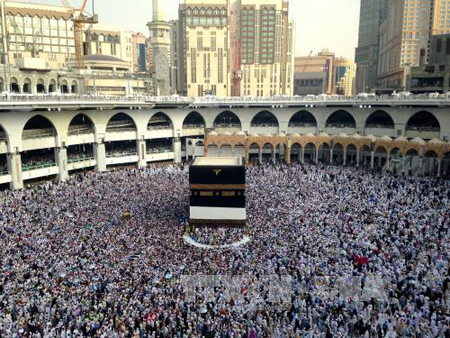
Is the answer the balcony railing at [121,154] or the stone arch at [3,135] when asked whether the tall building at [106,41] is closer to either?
the balcony railing at [121,154]

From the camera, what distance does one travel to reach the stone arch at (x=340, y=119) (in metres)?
50.3

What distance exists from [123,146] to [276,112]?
2005cm

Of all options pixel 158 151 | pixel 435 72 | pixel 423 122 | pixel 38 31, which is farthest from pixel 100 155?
pixel 435 72

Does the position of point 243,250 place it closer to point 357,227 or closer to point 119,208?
point 357,227

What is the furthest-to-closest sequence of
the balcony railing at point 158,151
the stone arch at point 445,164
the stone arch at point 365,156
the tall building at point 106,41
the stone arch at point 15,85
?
1. the tall building at point 106,41
2. the stone arch at point 15,85
3. the balcony railing at point 158,151
4. the stone arch at point 365,156
5. the stone arch at point 445,164

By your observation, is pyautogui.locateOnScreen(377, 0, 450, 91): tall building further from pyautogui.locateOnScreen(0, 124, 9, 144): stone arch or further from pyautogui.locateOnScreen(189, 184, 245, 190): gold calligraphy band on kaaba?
pyautogui.locateOnScreen(0, 124, 9, 144): stone arch

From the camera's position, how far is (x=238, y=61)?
353ft

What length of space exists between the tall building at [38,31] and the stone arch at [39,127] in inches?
1307

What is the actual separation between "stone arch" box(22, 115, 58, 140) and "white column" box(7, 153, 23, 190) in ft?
10.3

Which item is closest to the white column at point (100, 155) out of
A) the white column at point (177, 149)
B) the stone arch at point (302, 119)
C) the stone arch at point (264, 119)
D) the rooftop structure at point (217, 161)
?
the white column at point (177, 149)

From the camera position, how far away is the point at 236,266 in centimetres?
1847

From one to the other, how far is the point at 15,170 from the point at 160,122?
64.8 feet

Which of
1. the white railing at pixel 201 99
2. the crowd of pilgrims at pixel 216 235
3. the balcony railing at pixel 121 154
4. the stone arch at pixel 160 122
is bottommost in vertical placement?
the crowd of pilgrims at pixel 216 235

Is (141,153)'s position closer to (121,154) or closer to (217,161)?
(121,154)
